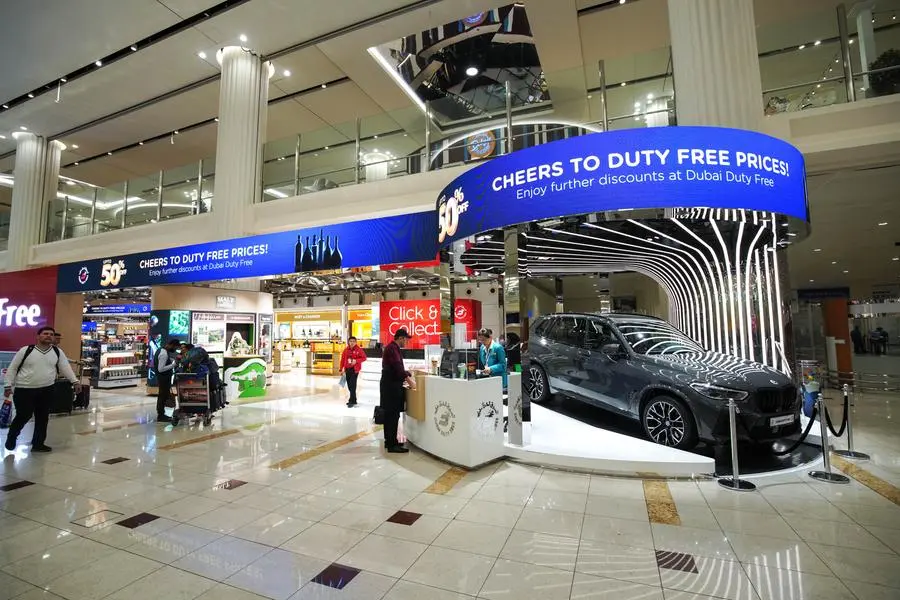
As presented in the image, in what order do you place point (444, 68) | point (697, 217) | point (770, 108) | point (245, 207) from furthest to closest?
point (444, 68) → point (245, 207) → point (770, 108) → point (697, 217)

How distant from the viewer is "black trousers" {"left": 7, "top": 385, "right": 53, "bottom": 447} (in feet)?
16.0

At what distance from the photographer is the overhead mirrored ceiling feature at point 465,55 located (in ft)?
26.4

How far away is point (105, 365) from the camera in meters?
11.4

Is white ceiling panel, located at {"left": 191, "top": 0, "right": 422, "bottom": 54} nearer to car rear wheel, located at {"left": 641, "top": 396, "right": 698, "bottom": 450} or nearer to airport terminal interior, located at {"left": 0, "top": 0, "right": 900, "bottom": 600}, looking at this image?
airport terminal interior, located at {"left": 0, "top": 0, "right": 900, "bottom": 600}

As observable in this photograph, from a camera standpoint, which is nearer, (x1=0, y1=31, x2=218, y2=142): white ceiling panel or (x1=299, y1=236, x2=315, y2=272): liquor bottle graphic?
(x1=299, y1=236, x2=315, y2=272): liquor bottle graphic

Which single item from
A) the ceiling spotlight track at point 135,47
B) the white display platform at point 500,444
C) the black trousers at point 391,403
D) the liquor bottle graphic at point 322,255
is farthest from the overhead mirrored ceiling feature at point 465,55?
the white display platform at point 500,444

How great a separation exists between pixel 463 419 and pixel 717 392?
8.11ft

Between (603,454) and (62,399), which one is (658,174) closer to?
(603,454)

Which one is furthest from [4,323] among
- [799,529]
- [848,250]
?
[848,250]

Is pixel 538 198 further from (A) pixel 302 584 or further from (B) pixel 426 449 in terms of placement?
(A) pixel 302 584

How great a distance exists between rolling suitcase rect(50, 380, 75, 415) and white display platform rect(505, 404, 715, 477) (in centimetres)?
785

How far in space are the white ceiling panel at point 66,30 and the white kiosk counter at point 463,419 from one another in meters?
8.32

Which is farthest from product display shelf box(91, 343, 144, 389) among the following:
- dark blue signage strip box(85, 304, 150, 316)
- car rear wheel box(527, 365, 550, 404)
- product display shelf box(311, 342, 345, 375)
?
car rear wheel box(527, 365, 550, 404)

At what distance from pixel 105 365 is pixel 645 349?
43.7 feet
